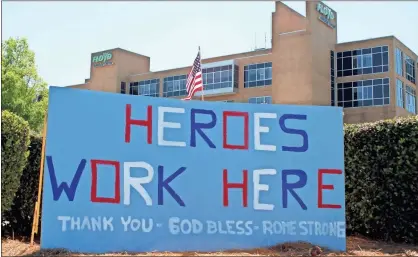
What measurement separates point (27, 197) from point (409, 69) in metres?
50.5

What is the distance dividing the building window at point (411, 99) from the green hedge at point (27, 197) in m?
47.6

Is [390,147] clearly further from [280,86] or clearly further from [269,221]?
[280,86]

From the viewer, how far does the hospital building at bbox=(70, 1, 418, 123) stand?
161ft

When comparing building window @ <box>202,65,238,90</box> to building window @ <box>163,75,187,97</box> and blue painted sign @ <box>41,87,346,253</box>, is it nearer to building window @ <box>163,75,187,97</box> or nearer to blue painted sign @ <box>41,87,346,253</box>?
building window @ <box>163,75,187,97</box>

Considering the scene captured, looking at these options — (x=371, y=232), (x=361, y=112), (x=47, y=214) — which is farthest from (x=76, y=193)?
(x=361, y=112)

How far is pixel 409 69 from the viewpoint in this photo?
53.2 m

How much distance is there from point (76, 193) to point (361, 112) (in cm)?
4465

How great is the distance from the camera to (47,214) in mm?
7418

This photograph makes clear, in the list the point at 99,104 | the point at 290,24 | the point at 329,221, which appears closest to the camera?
the point at 99,104

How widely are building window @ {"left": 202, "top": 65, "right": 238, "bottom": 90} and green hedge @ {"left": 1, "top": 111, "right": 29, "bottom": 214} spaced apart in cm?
4705

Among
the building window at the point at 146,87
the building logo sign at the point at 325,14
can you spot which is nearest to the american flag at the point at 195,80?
the building logo sign at the point at 325,14

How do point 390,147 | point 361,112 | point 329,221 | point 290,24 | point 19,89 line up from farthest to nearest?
point 290,24, point 361,112, point 19,89, point 390,147, point 329,221

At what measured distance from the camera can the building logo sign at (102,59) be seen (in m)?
68.5

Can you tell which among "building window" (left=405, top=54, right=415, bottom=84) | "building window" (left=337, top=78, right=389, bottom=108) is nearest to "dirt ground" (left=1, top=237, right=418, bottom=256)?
"building window" (left=337, top=78, right=389, bottom=108)
